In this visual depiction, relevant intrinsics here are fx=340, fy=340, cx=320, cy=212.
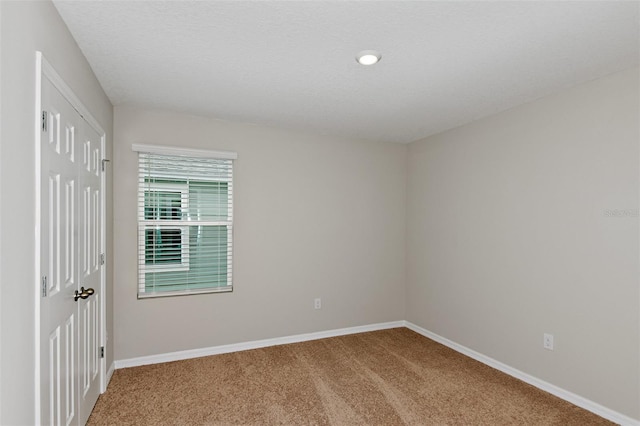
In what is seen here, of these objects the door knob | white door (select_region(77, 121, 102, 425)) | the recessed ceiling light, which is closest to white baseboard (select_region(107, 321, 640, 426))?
white door (select_region(77, 121, 102, 425))

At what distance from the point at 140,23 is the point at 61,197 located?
3.45 feet

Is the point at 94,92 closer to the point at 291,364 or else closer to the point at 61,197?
the point at 61,197

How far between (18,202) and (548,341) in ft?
12.0

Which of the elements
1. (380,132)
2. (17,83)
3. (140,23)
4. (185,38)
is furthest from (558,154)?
(17,83)

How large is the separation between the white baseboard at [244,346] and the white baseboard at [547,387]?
79cm

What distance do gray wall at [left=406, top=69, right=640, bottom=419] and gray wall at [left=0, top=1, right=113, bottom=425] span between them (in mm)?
3485

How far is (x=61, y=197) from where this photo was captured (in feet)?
6.05

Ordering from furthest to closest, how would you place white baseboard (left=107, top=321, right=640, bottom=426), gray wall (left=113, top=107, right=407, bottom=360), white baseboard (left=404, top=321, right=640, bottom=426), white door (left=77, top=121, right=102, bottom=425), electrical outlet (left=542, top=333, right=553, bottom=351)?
gray wall (left=113, top=107, right=407, bottom=360), electrical outlet (left=542, top=333, right=553, bottom=351), white baseboard (left=107, top=321, right=640, bottom=426), white baseboard (left=404, top=321, right=640, bottom=426), white door (left=77, top=121, right=102, bottom=425)

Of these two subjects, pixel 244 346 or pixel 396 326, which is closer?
pixel 244 346

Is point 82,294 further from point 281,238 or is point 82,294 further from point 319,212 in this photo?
point 319,212

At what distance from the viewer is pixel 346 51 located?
218 cm

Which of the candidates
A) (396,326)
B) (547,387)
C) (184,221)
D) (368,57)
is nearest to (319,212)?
(184,221)

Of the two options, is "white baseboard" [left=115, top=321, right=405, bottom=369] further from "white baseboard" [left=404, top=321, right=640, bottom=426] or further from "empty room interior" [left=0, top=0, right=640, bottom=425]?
"white baseboard" [left=404, top=321, right=640, bottom=426]

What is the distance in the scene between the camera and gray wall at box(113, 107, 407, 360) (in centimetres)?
332
